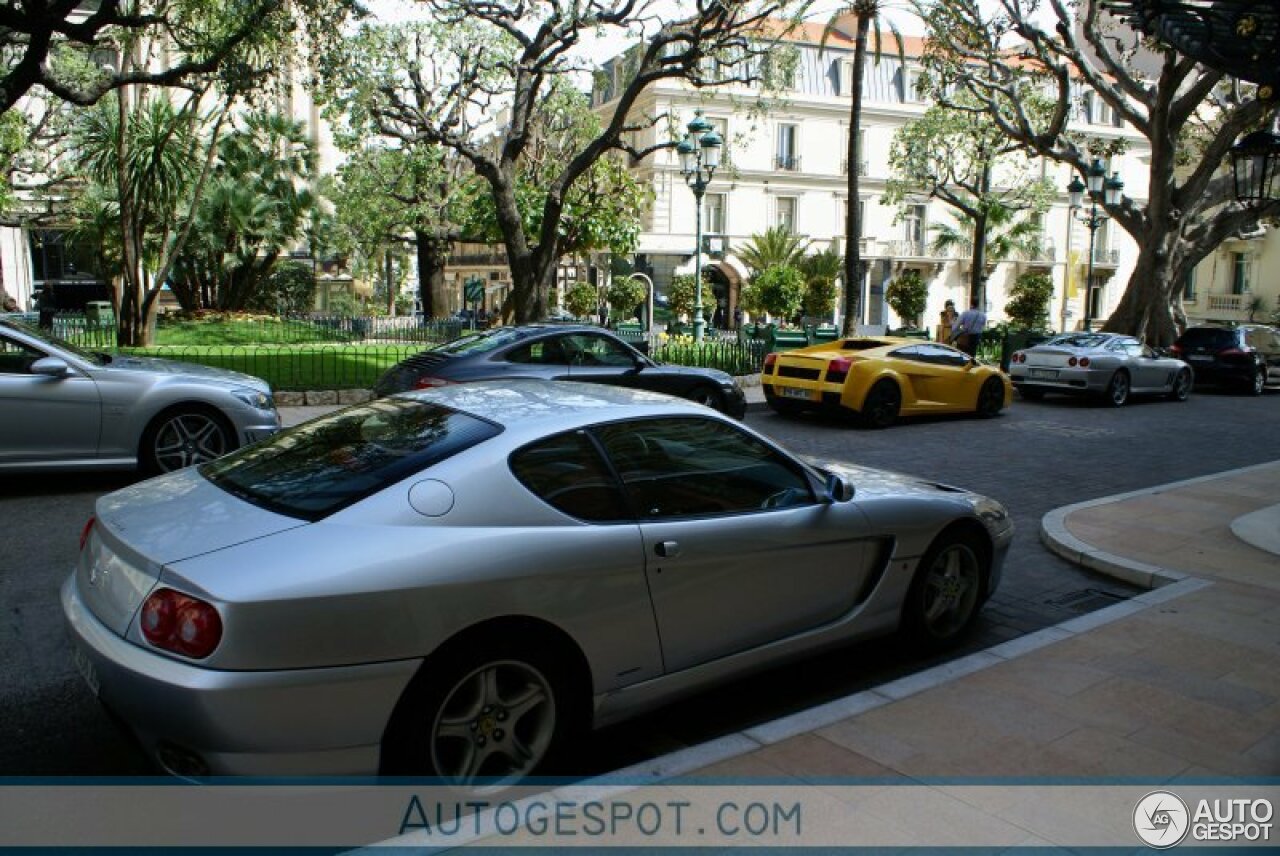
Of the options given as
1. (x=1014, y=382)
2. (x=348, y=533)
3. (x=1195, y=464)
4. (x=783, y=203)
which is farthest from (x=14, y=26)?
(x=783, y=203)

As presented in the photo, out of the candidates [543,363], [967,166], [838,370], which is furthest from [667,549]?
[967,166]

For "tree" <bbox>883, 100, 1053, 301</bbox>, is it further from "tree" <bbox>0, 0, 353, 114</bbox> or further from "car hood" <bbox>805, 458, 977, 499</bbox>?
"car hood" <bbox>805, 458, 977, 499</bbox>

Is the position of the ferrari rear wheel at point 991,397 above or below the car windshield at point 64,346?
below

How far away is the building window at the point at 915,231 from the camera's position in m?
53.3

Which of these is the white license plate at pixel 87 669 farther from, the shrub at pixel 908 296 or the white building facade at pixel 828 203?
the white building facade at pixel 828 203

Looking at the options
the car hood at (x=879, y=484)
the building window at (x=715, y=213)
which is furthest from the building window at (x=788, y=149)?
the car hood at (x=879, y=484)

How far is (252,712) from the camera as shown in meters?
2.83

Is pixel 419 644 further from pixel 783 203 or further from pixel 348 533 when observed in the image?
pixel 783 203

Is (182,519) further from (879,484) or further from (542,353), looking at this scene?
(542,353)

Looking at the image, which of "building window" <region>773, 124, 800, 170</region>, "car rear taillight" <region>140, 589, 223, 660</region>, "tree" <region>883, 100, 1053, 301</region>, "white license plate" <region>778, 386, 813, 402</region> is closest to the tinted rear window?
"tree" <region>883, 100, 1053, 301</region>

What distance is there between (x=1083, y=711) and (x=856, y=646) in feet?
3.67

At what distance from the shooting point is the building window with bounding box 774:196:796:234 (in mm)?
50969

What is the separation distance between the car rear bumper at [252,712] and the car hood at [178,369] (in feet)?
18.5

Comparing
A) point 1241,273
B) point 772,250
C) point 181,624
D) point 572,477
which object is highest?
point 772,250
